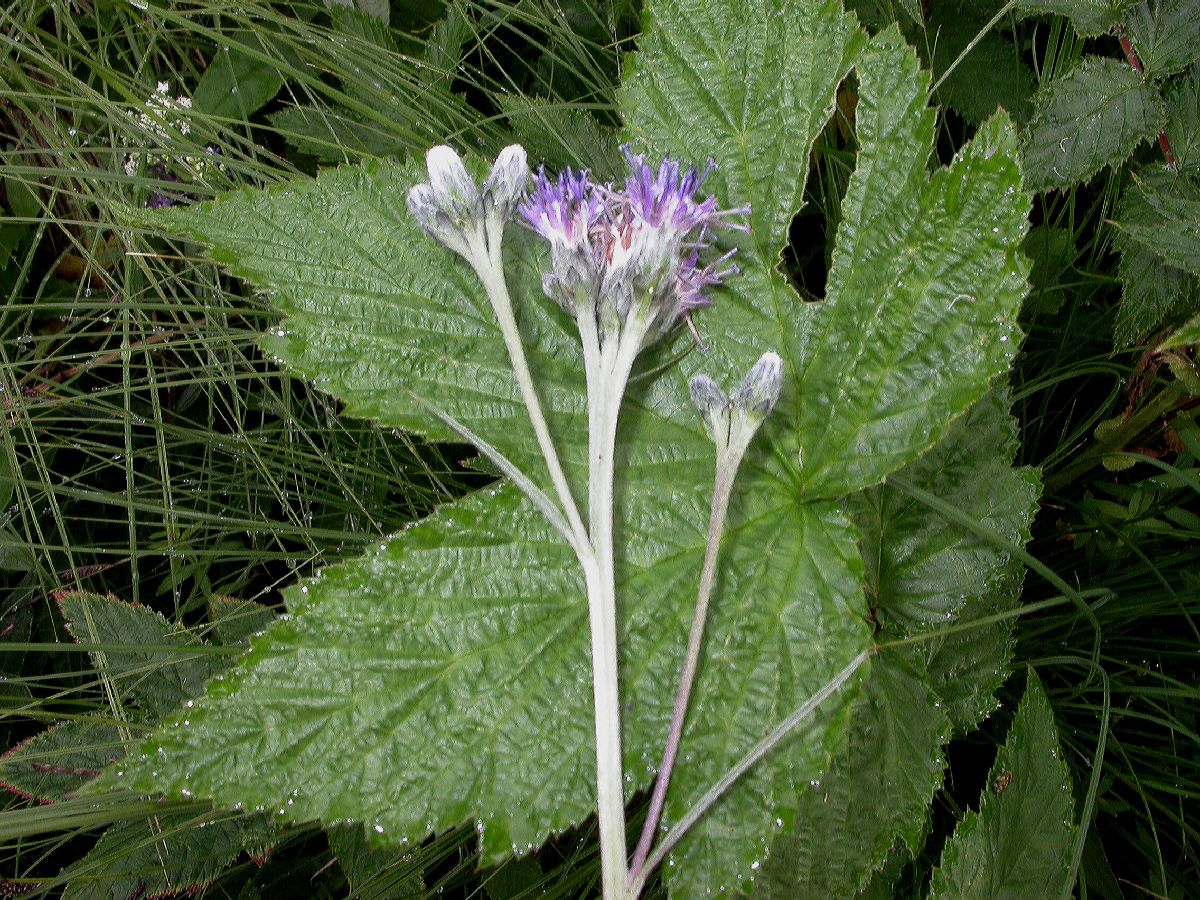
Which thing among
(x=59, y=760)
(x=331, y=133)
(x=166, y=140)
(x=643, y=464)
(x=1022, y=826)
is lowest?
(x=1022, y=826)

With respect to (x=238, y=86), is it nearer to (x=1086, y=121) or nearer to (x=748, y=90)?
(x=748, y=90)

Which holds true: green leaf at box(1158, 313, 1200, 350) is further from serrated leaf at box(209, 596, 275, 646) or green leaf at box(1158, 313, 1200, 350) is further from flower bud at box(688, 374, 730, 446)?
serrated leaf at box(209, 596, 275, 646)

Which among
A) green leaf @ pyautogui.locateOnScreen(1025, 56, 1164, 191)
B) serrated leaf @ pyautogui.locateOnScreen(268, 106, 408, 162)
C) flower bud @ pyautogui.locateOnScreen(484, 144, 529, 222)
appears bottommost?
green leaf @ pyautogui.locateOnScreen(1025, 56, 1164, 191)

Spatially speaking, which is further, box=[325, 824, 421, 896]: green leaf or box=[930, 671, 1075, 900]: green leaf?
box=[325, 824, 421, 896]: green leaf

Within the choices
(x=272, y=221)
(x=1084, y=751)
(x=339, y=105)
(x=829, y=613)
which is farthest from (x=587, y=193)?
(x=1084, y=751)

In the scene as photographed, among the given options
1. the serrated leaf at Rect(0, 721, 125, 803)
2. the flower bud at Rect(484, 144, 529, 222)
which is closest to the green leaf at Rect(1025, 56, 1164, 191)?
the flower bud at Rect(484, 144, 529, 222)

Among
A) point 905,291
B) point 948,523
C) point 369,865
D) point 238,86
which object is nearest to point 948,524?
point 948,523

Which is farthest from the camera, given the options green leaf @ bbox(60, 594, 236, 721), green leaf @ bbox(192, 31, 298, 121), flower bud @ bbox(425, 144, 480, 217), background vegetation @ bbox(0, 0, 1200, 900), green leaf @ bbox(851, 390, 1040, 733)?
green leaf @ bbox(192, 31, 298, 121)

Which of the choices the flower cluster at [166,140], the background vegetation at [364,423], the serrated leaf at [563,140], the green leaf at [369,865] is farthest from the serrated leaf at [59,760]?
the serrated leaf at [563,140]
